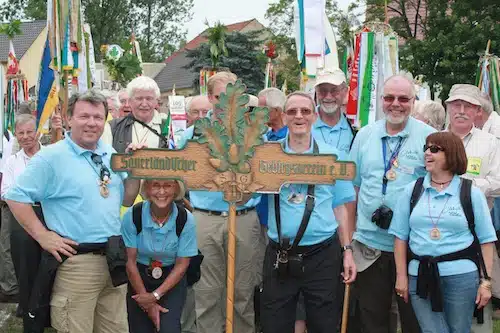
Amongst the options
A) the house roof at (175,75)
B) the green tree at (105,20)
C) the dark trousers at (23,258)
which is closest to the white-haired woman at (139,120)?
the dark trousers at (23,258)

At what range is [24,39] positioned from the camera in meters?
51.8

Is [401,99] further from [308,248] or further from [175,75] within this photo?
[175,75]

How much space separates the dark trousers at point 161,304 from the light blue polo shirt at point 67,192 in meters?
0.57

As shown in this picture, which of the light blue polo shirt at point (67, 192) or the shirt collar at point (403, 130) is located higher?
the shirt collar at point (403, 130)

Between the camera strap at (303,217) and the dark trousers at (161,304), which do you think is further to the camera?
the dark trousers at (161,304)

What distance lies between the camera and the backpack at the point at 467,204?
4.49 metres

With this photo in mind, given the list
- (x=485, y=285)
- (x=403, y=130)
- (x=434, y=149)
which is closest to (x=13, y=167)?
(x=403, y=130)

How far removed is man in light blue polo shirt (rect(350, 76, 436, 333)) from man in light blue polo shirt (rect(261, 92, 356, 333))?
14.3 inches

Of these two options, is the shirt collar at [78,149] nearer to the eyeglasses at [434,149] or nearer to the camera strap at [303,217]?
the camera strap at [303,217]

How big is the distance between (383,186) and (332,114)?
3.31ft

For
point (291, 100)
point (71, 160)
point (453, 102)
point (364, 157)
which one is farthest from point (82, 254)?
point (453, 102)

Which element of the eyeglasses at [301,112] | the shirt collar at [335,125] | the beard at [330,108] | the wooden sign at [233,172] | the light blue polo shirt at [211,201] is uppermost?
the beard at [330,108]

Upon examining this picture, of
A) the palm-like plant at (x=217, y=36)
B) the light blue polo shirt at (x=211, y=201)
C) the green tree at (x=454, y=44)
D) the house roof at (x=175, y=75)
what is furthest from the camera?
the house roof at (x=175, y=75)

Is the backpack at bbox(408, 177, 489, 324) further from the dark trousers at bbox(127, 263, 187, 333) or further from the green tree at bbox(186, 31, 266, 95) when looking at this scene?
the green tree at bbox(186, 31, 266, 95)
